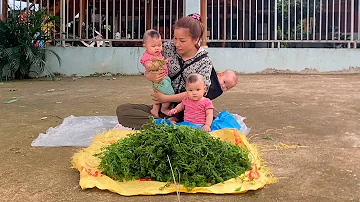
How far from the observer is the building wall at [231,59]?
30.7 feet

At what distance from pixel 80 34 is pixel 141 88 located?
3375 mm

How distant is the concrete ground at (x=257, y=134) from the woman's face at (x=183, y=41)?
35.7 inches

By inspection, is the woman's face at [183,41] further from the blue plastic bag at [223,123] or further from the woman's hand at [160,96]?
the blue plastic bag at [223,123]

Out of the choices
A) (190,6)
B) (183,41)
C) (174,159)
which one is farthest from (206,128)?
(190,6)

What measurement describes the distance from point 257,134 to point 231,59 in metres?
6.11

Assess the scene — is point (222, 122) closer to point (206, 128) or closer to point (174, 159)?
point (206, 128)

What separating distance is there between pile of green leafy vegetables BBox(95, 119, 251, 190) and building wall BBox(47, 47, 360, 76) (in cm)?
706

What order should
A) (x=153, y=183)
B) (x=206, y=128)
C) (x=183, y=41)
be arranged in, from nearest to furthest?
1. (x=153, y=183)
2. (x=206, y=128)
3. (x=183, y=41)

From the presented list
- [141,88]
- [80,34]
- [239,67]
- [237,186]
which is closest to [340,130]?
[237,186]

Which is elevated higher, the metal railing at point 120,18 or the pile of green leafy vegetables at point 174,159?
the metal railing at point 120,18

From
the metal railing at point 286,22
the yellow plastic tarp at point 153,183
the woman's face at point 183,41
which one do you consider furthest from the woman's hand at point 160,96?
the metal railing at point 286,22

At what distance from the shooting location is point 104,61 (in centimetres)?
945

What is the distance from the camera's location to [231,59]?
9562 mm

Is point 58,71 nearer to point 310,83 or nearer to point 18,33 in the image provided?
point 18,33
